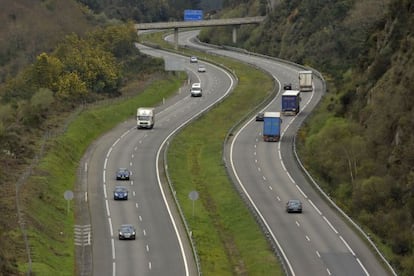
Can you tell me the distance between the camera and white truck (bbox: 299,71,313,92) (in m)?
134

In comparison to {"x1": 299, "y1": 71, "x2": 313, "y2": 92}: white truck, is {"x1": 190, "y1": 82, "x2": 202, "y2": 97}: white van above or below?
below

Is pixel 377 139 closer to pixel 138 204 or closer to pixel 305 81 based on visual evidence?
pixel 138 204

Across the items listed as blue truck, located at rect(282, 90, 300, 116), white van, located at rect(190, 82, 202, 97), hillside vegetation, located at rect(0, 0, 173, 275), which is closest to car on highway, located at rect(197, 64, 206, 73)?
hillside vegetation, located at rect(0, 0, 173, 275)

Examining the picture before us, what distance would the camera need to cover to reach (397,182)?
7912cm

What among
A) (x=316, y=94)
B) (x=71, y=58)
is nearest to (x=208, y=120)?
(x=316, y=94)

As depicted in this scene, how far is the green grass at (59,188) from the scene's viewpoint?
62906 mm

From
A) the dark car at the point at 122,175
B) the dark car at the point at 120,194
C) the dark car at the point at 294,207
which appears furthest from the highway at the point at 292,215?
the dark car at the point at 120,194

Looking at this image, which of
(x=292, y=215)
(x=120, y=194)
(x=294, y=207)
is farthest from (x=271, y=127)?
(x=120, y=194)

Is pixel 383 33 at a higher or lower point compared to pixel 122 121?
higher

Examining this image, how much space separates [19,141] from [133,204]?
1895 centimetres

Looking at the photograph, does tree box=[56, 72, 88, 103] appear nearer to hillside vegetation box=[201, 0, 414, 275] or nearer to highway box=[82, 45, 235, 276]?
highway box=[82, 45, 235, 276]

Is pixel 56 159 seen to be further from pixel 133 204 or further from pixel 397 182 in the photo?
pixel 397 182

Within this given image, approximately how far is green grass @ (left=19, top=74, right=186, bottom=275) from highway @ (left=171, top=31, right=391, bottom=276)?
14873mm

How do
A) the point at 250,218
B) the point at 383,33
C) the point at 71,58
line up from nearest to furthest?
1. the point at 250,218
2. the point at 383,33
3. the point at 71,58
